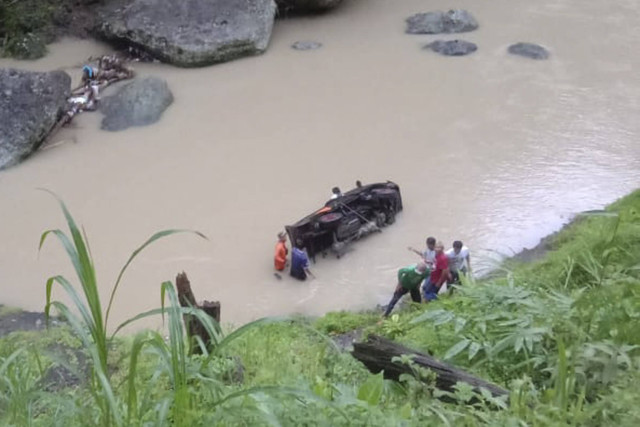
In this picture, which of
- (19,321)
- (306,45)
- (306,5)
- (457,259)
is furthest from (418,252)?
(306,5)

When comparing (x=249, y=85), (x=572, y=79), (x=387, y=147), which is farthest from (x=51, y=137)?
(x=572, y=79)

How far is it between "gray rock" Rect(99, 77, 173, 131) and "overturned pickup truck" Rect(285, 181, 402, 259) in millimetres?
5185

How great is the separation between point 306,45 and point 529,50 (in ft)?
16.2

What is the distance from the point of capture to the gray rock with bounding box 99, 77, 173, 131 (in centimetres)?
1552

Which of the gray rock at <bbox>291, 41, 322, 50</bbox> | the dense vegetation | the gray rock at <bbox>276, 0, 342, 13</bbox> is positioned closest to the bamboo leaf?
the dense vegetation

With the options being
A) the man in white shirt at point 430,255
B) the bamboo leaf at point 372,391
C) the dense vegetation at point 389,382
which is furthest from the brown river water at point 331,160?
the bamboo leaf at point 372,391

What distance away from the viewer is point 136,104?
15.7m

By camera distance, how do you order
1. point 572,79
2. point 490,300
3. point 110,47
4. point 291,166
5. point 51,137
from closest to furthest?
1. point 490,300
2. point 291,166
3. point 51,137
4. point 572,79
5. point 110,47

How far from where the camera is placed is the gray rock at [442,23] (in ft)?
62.7

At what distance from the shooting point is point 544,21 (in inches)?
774

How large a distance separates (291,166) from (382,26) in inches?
281

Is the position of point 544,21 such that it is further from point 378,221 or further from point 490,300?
point 490,300

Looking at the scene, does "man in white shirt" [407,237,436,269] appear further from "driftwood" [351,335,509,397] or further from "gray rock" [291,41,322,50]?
"gray rock" [291,41,322,50]

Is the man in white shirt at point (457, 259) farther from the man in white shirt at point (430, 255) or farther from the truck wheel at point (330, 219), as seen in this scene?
the truck wheel at point (330, 219)
